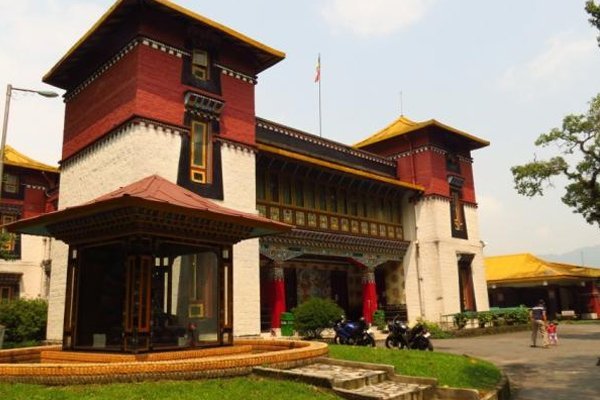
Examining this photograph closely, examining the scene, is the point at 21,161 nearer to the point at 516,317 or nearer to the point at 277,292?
the point at 277,292

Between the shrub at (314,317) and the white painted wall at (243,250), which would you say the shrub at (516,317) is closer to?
the shrub at (314,317)

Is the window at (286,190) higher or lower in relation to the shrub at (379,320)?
higher

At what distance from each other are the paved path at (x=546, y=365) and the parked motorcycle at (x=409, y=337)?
1.97 metres

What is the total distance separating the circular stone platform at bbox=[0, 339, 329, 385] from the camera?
7391 mm

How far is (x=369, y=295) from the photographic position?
977 inches

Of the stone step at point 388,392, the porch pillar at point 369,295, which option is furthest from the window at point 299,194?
the stone step at point 388,392

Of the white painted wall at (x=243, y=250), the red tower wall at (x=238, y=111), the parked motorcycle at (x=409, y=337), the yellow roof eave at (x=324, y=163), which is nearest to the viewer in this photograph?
the parked motorcycle at (x=409, y=337)

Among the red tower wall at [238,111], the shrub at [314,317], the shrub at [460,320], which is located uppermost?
the red tower wall at [238,111]

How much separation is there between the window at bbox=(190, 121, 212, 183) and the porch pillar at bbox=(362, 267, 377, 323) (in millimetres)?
10877

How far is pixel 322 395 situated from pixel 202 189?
1068 cm

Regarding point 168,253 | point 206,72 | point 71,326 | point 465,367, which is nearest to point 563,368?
point 465,367

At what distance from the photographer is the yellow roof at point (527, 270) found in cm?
3775

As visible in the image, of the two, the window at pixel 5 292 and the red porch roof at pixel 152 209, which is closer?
the red porch roof at pixel 152 209

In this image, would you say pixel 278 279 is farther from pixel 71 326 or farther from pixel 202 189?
pixel 71 326
